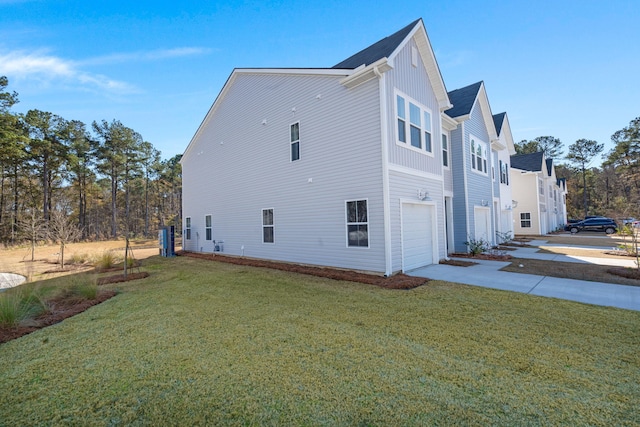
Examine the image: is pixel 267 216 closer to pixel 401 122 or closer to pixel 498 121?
pixel 401 122

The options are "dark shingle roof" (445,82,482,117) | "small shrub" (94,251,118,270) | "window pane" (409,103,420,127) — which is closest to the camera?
"window pane" (409,103,420,127)

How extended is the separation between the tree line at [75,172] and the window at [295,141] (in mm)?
19102

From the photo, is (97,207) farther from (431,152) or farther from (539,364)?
(539,364)

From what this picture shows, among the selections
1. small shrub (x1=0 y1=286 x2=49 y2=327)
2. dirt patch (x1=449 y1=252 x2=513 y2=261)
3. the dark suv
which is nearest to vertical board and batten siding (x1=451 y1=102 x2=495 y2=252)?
dirt patch (x1=449 y1=252 x2=513 y2=261)

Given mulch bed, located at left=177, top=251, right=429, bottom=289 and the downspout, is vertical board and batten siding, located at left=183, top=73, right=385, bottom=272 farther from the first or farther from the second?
mulch bed, located at left=177, top=251, right=429, bottom=289

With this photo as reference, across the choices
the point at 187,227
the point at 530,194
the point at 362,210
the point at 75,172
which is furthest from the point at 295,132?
the point at 75,172

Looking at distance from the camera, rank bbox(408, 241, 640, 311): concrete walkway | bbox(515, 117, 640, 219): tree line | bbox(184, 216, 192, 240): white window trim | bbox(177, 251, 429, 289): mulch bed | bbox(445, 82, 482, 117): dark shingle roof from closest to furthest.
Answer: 1. bbox(408, 241, 640, 311): concrete walkway
2. bbox(177, 251, 429, 289): mulch bed
3. bbox(445, 82, 482, 117): dark shingle roof
4. bbox(184, 216, 192, 240): white window trim
5. bbox(515, 117, 640, 219): tree line

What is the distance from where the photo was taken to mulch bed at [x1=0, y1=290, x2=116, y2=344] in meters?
4.45

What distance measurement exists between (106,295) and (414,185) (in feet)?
30.0

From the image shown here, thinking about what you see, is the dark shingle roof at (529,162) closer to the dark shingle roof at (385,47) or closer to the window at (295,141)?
the dark shingle roof at (385,47)

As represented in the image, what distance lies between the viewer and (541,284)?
6770mm

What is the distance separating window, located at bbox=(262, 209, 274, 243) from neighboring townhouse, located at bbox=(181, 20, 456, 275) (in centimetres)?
4

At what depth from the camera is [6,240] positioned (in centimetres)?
2786

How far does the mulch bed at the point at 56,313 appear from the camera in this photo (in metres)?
4.45
